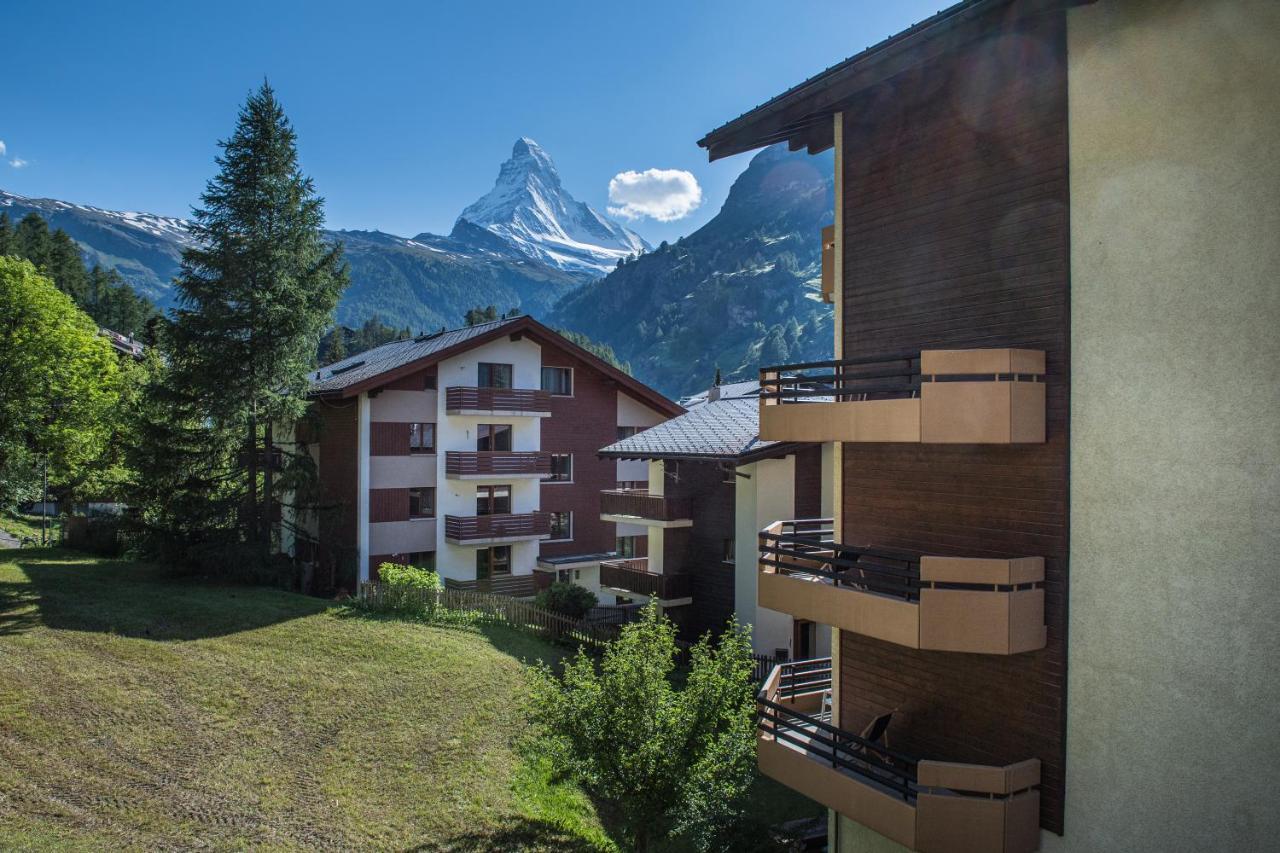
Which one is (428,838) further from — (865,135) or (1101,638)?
(865,135)

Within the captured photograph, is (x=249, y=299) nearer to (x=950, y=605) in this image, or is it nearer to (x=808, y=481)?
(x=808, y=481)

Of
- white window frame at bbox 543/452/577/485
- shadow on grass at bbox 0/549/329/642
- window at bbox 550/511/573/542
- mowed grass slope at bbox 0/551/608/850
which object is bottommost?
mowed grass slope at bbox 0/551/608/850

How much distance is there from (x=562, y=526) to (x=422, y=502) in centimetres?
659

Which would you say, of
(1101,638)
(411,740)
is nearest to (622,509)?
(411,740)

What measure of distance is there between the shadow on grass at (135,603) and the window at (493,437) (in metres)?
10.1

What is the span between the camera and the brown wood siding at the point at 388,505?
3016cm

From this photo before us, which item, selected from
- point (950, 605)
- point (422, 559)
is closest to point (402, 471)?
point (422, 559)

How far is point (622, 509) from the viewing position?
2570 centimetres

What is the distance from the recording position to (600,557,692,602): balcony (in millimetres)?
24281

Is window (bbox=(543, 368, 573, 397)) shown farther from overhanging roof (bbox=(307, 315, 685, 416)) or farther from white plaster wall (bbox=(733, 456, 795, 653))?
white plaster wall (bbox=(733, 456, 795, 653))

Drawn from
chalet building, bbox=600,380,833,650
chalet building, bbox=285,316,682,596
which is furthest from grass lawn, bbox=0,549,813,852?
chalet building, bbox=285,316,682,596

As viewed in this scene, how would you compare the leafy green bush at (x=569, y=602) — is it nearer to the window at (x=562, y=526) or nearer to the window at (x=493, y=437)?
the window at (x=562, y=526)

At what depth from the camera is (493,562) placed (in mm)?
33156

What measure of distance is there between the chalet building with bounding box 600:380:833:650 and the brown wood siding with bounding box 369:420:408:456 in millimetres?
8991
